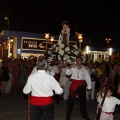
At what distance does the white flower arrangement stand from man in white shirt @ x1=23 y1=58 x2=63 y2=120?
4.62m

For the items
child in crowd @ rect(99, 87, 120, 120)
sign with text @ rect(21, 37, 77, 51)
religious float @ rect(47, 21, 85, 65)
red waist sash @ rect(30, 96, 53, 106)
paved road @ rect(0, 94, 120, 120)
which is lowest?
paved road @ rect(0, 94, 120, 120)

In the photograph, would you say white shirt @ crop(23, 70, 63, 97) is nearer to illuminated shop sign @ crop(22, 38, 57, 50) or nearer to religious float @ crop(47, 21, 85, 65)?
religious float @ crop(47, 21, 85, 65)

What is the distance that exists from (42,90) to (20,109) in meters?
5.37

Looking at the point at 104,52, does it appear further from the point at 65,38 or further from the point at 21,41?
the point at 65,38

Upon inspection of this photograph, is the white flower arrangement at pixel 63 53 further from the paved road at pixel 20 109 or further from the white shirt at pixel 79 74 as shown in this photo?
the paved road at pixel 20 109


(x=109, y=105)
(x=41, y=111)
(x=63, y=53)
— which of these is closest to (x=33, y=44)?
(x=63, y=53)

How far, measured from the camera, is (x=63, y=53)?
35.8 feet

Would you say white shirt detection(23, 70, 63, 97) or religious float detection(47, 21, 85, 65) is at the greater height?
religious float detection(47, 21, 85, 65)

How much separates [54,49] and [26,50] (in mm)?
26354

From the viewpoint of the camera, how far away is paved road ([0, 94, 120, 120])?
32.9 ft

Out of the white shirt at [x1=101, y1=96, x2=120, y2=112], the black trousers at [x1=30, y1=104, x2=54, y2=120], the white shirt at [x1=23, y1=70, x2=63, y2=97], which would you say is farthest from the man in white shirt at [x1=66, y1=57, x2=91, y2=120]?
the white shirt at [x1=23, y1=70, x2=63, y2=97]

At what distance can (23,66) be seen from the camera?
1844 cm

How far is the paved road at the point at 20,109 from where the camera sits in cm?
1002

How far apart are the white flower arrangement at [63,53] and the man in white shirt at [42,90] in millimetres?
4623
